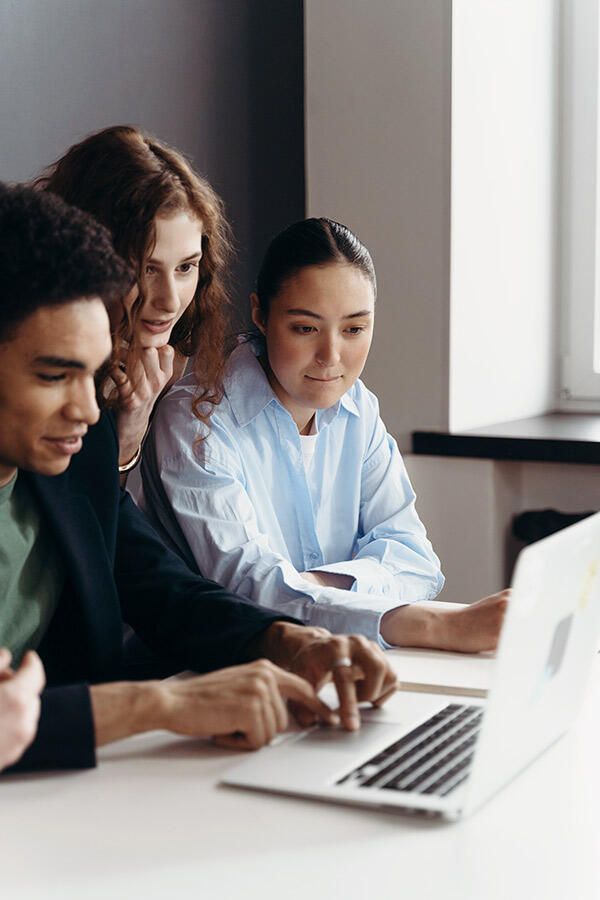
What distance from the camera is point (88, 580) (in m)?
1.28

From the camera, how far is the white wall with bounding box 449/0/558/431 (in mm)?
2611

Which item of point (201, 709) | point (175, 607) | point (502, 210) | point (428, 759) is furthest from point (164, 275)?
point (502, 210)

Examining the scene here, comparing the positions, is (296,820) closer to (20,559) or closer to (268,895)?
(268,895)

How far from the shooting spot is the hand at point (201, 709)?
1.00 metres

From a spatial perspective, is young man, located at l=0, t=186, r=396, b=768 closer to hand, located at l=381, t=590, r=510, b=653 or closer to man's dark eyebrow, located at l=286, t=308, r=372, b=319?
hand, located at l=381, t=590, r=510, b=653

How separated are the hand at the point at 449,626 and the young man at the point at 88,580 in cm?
19

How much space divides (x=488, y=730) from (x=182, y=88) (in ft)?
6.12

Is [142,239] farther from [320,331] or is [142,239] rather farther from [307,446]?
[307,446]

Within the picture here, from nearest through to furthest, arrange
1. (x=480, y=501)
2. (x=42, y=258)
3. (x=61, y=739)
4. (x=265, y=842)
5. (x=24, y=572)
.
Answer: (x=265, y=842)
(x=61, y=739)
(x=42, y=258)
(x=24, y=572)
(x=480, y=501)

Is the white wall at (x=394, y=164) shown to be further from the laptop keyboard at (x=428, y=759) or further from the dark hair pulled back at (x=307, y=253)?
the laptop keyboard at (x=428, y=759)

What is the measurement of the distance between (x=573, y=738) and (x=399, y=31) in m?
2.00

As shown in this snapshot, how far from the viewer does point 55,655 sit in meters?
1.32

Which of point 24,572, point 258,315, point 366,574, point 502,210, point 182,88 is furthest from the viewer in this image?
point 502,210

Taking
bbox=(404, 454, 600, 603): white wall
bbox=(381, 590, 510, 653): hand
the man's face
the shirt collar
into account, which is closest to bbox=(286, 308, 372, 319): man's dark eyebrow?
the shirt collar
